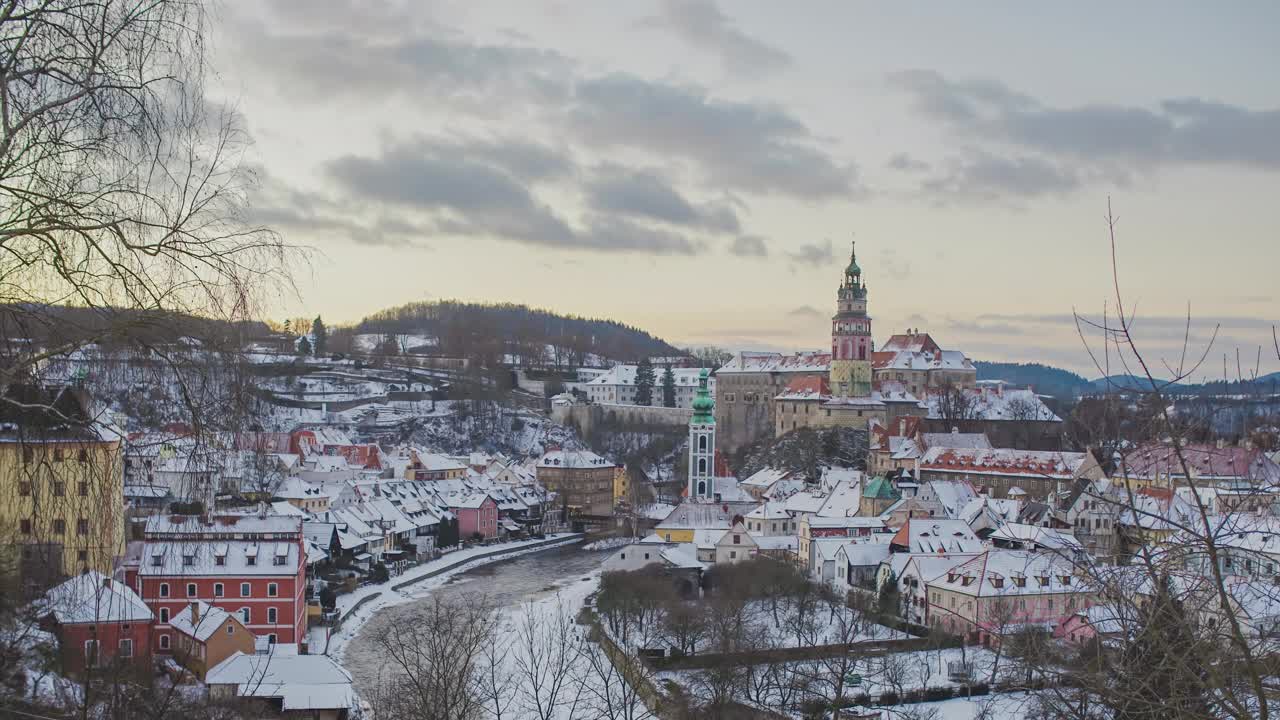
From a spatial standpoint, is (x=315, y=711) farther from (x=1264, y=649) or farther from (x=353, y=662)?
(x=1264, y=649)

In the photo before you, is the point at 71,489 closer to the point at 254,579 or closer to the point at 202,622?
the point at 202,622

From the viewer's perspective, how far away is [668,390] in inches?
3036

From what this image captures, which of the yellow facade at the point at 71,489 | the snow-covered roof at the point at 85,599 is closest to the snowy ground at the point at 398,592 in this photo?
the snow-covered roof at the point at 85,599

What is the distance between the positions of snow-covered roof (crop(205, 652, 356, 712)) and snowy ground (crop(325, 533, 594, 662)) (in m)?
4.47

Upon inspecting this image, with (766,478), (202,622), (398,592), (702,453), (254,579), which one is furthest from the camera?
(766,478)

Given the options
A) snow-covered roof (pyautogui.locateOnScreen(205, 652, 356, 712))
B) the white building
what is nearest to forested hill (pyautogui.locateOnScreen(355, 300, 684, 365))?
the white building

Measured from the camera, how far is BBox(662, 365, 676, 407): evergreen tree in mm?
77062

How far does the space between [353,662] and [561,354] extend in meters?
83.6

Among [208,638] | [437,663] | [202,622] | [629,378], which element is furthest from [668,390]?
[437,663]

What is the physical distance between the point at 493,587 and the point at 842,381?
28114 millimetres

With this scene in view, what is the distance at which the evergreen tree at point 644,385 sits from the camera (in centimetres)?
7688

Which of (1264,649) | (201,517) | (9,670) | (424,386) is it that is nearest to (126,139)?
(201,517)

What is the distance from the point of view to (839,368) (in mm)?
54812

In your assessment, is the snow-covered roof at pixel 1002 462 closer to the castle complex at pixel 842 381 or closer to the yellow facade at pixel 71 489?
the castle complex at pixel 842 381
